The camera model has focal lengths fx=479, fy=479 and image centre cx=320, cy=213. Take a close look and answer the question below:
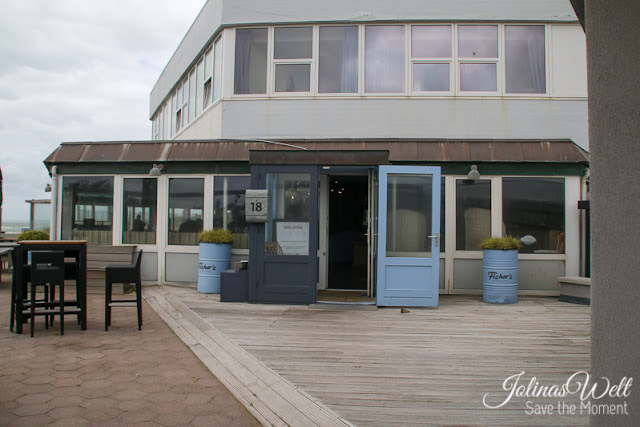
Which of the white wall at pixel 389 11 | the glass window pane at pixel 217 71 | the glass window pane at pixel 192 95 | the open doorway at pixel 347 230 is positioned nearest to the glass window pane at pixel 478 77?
the white wall at pixel 389 11

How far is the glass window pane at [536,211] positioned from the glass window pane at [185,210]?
5.83m

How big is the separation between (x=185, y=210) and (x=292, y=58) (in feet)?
12.6

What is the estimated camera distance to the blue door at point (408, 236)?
7395mm

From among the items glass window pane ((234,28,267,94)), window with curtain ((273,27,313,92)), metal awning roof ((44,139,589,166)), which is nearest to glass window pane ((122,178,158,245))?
metal awning roof ((44,139,589,166))

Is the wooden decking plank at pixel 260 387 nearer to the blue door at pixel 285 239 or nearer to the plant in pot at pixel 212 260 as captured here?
the blue door at pixel 285 239

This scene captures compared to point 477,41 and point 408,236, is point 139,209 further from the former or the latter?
point 477,41

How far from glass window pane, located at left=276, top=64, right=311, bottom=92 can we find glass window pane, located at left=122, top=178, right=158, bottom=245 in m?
3.27

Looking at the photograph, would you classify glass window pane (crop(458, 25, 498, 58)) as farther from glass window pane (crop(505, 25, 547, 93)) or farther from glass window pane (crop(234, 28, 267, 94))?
glass window pane (crop(234, 28, 267, 94))

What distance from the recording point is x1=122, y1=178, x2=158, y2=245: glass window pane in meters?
9.55

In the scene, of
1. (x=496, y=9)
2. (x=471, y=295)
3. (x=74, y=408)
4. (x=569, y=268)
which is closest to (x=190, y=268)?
(x=471, y=295)

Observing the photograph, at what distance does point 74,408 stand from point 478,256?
716cm

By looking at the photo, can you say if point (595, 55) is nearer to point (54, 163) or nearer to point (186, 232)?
point (186, 232)

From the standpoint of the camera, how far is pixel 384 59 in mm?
9898

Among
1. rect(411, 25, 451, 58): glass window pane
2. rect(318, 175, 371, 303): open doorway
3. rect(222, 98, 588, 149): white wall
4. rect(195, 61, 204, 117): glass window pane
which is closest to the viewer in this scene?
rect(222, 98, 588, 149): white wall
